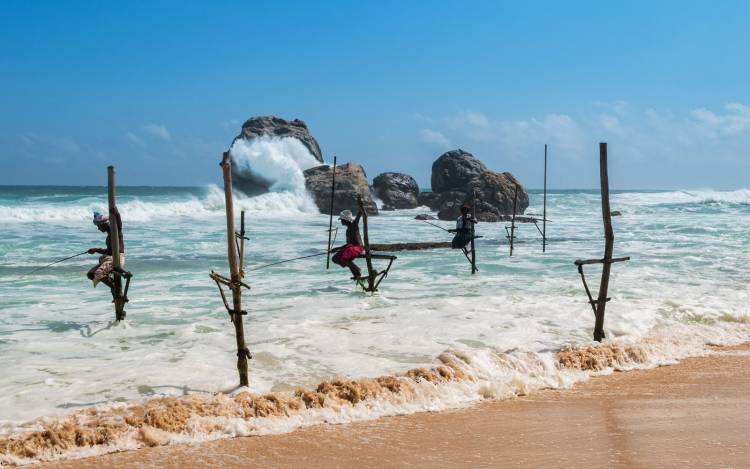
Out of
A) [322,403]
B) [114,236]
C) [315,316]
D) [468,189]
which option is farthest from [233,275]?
[468,189]

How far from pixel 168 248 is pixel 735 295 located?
51.2 feet

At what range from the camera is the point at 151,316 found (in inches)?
390

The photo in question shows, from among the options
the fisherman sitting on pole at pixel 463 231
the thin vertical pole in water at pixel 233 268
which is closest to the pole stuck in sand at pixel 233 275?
the thin vertical pole in water at pixel 233 268

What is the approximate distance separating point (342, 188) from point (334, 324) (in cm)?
3059

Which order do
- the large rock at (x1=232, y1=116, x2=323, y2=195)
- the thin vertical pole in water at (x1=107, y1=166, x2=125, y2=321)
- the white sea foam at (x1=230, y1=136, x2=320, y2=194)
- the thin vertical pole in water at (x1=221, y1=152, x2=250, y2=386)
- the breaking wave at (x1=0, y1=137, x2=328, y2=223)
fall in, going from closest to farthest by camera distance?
1. the thin vertical pole in water at (x1=221, y1=152, x2=250, y2=386)
2. the thin vertical pole in water at (x1=107, y1=166, x2=125, y2=321)
3. the breaking wave at (x1=0, y1=137, x2=328, y2=223)
4. the white sea foam at (x1=230, y1=136, x2=320, y2=194)
5. the large rock at (x1=232, y1=116, x2=323, y2=195)

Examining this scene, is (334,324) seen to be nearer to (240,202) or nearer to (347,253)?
(347,253)

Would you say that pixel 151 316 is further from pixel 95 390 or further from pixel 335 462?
pixel 335 462

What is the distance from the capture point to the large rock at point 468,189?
3569cm

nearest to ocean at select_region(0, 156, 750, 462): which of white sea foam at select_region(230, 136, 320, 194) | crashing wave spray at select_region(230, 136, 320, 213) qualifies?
crashing wave spray at select_region(230, 136, 320, 213)

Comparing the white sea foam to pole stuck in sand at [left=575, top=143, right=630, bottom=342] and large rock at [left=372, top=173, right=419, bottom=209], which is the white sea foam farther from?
pole stuck in sand at [left=575, top=143, right=630, bottom=342]

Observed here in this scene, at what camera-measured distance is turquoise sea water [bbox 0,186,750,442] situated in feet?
22.0

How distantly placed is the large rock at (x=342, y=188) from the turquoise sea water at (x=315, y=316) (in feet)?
56.1

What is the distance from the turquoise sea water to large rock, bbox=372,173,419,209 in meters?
21.8

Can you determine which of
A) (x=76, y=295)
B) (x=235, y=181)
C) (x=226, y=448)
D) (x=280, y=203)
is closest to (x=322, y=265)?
(x=76, y=295)
